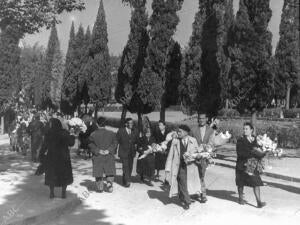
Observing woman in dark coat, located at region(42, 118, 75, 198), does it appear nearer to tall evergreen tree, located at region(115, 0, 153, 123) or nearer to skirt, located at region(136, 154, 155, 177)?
skirt, located at region(136, 154, 155, 177)

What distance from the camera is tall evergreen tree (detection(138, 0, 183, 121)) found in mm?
28203

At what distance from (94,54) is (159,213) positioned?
36.8 m

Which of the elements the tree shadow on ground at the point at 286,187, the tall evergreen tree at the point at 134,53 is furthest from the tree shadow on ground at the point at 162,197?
the tall evergreen tree at the point at 134,53

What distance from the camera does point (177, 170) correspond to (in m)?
10.5

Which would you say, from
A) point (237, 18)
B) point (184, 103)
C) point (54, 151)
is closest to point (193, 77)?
point (184, 103)

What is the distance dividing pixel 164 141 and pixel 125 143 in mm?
931

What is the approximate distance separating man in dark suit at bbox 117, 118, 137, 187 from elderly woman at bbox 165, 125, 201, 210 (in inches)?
89.5

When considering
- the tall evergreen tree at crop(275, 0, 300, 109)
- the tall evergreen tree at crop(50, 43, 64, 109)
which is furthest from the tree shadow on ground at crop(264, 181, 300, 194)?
the tall evergreen tree at crop(50, 43, 64, 109)

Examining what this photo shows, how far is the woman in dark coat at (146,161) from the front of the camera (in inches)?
531

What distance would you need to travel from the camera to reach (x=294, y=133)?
2241 cm

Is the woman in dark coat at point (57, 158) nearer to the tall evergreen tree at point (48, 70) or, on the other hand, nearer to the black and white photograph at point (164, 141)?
the black and white photograph at point (164, 141)

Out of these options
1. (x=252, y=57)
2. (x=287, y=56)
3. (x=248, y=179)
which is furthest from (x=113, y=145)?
(x=287, y=56)

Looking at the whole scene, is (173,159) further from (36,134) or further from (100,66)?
(100,66)

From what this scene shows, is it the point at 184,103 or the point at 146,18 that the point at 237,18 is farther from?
the point at 146,18
